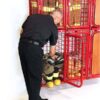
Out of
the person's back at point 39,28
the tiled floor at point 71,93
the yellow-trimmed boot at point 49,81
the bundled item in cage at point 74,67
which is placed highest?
the person's back at point 39,28

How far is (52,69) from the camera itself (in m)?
2.51

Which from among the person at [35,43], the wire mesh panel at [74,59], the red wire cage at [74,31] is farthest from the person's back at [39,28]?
the wire mesh panel at [74,59]

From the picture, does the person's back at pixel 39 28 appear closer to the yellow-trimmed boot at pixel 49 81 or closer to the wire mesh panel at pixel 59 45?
the wire mesh panel at pixel 59 45

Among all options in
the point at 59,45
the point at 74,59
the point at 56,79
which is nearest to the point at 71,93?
the point at 56,79

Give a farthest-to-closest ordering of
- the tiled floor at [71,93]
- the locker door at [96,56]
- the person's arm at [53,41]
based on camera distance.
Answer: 1. the tiled floor at [71,93]
2. the locker door at [96,56]
3. the person's arm at [53,41]

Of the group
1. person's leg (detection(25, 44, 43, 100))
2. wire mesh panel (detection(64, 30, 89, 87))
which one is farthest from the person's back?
wire mesh panel (detection(64, 30, 89, 87))

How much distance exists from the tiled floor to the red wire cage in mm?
295

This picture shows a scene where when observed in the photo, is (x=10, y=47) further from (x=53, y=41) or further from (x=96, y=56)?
(x=96, y=56)

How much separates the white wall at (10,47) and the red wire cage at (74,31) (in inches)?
8.4

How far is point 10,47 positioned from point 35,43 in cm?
29

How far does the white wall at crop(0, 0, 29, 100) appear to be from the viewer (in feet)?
7.13

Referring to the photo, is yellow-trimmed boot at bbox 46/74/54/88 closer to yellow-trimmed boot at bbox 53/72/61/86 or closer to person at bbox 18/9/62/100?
yellow-trimmed boot at bbox 53/72/61/86

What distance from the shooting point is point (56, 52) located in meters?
2.59

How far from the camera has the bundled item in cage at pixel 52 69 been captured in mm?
2502
